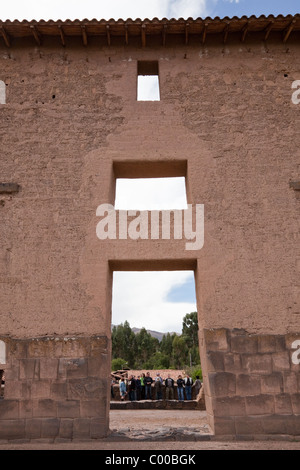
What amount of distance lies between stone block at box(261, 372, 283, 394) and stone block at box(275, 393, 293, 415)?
103 millimetres

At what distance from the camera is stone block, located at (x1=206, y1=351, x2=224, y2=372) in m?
6.23

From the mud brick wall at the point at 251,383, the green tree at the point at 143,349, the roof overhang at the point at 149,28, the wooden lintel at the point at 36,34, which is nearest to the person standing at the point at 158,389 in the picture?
the mud brick wall at the point at 251,383

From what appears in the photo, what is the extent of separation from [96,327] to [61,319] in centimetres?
66

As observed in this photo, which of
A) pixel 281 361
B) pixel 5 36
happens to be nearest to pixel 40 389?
pixel 281 361

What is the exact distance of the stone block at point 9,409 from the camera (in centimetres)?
601

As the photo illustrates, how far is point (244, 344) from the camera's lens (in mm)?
6352

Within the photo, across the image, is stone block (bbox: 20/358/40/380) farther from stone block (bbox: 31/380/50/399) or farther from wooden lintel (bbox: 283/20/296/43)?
wooden lintel (bbox: 283/20/296/43)

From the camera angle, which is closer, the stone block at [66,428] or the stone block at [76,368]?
the stone block at [66,428]

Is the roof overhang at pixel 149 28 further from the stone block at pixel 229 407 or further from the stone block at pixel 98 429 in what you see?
the stone block at pixel 98 429

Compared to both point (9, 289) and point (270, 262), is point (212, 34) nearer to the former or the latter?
point (270, 262)

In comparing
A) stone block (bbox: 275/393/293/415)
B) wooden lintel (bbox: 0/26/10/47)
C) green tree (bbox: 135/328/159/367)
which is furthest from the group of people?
green tree (bbox: 135/328/159/367)

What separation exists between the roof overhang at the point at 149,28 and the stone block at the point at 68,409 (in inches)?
300

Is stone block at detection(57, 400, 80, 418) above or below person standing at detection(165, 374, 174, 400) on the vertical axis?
above
